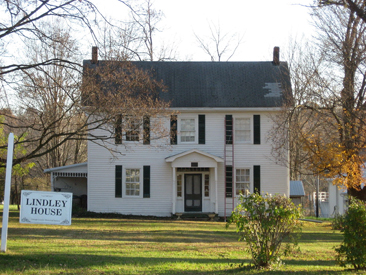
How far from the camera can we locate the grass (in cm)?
883

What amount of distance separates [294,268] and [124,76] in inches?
271

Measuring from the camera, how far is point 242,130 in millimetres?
23469

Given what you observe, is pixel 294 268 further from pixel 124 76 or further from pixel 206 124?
pixel 206 124

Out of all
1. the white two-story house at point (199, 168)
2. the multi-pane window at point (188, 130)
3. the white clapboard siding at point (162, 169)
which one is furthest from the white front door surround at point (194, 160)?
the multi-pane window at point (188, 130)

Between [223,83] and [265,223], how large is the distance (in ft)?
54.9

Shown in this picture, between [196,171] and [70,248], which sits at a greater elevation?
[196,171]

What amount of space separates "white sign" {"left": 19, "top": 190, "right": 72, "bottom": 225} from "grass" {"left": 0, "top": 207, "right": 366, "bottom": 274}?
96 centimetres

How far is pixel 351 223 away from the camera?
9.09 metres

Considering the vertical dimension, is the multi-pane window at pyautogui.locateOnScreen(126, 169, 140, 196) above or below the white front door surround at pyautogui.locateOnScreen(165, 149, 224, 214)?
below

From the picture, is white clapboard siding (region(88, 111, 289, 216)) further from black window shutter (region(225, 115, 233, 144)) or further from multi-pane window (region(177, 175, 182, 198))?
multi-pane window (region(177, 175, 182, 198))

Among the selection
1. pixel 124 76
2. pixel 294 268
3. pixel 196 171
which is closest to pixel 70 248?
pixel 124 76

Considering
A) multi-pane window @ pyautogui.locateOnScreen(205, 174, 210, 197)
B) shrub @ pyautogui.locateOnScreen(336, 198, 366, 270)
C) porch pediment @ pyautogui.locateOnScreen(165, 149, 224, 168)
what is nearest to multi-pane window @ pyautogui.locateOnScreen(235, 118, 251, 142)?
porch pediment @ pyautogui.locateOnScreen(165, 149, 224, 168)

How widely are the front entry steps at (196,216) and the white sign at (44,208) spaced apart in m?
14.4

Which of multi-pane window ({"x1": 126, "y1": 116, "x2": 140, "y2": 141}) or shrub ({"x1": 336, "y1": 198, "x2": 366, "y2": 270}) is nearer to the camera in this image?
shrub ({"x1": 336, "y1": 198, "x2": 366, "y2": 270})
